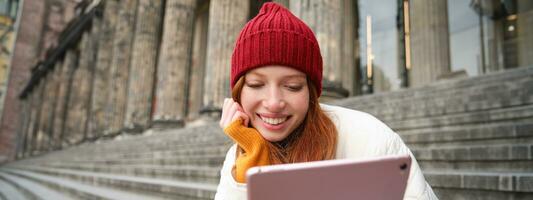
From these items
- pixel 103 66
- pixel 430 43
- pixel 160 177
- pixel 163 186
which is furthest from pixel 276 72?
pixel 103 66

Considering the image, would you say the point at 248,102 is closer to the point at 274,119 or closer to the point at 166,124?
the point at 274,119

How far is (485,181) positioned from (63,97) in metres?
27.8

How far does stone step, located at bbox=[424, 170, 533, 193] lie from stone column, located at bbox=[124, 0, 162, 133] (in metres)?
13.1

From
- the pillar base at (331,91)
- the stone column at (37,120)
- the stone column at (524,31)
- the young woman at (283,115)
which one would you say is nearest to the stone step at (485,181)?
the young woman at (283,115)

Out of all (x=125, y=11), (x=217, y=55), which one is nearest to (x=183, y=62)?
(x=217, y=55)

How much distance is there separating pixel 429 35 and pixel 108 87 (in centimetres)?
1551

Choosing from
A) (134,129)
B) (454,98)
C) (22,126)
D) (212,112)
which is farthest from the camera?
(22,126)

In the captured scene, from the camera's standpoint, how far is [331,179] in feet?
2.05

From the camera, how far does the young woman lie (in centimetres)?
98

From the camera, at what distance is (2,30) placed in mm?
32125

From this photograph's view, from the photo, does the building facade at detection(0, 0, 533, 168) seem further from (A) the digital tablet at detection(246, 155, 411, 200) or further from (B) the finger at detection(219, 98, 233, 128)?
(A) the digital tablet at detection(246, 155, 411, 200)

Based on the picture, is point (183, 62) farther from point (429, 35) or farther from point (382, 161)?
point (382, 161)

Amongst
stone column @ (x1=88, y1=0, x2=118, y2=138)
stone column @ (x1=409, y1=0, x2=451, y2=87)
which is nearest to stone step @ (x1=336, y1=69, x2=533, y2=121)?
stone column @ (x1=409, y1=0, x2=451, y2=87)

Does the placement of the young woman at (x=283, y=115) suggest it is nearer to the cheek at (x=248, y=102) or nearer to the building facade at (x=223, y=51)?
the cheek at (x=248, y=102)
